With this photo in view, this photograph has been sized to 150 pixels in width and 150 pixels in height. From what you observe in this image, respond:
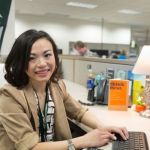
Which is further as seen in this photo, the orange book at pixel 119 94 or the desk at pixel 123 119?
the orange book at pixel 119 94

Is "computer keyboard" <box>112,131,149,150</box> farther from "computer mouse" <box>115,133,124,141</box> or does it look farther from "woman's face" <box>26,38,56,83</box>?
"woman's face" <box>26,38,56,83</box>

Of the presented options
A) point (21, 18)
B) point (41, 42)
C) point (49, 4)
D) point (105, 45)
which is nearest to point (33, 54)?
point (41, 42)

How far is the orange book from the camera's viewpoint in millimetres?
1833

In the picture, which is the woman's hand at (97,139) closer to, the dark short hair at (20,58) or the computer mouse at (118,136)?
the computer mouse at (118,136)

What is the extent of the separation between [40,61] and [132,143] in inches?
21.5

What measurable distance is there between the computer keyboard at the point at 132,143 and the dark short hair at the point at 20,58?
50 centimetres

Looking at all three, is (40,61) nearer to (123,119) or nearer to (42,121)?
(42,121)

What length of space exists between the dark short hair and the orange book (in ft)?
2.47

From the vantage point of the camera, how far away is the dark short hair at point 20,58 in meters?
1.20

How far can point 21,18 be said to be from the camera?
9922mm

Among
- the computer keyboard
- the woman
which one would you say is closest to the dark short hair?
the woman

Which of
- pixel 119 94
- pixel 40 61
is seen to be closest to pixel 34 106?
pixel 40 61

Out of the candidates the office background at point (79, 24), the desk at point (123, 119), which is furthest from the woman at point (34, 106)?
the office background at point (79, 24)

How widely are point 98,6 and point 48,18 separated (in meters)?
3.00
